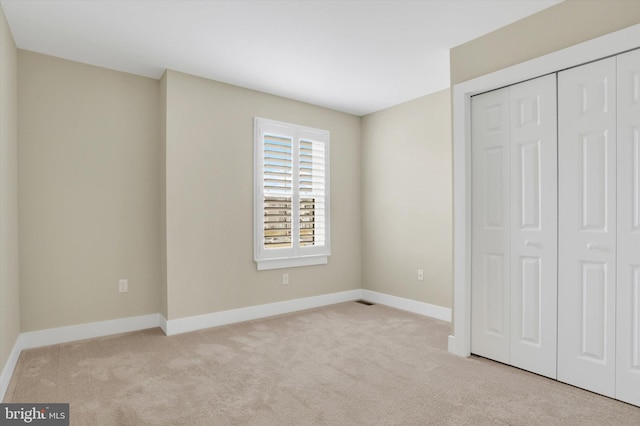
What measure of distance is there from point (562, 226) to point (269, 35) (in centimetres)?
262

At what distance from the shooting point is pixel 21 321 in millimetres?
3201

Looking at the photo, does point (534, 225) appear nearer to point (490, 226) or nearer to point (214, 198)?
point (490, 226)

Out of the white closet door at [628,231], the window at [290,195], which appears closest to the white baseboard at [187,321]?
the window at [290,195]

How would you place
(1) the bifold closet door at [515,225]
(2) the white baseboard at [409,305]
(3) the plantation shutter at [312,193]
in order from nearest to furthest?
(1) the bifold closet door at [515,225]
(2) the white baseboard at [409,305]
(3) the plantation shutter at [312,193]

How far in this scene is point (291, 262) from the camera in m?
4.55

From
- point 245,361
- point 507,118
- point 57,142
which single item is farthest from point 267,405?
point 57,142

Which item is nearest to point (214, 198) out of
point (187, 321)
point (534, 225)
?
point (187, 321)

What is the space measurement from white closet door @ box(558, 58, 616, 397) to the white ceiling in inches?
26.7

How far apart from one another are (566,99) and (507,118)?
41 centimetres

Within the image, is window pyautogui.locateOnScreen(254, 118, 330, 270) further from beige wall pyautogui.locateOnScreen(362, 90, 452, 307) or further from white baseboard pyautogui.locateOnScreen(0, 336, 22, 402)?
white baseboard pyautogui.locateOnScreen(0, 336, 22, 402)

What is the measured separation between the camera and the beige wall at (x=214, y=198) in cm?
372

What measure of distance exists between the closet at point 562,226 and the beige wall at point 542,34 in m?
0.20

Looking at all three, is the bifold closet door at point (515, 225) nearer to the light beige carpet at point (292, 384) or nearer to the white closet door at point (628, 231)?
the light beige carpet at point (292, 384)

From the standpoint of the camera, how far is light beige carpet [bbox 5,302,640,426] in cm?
215
